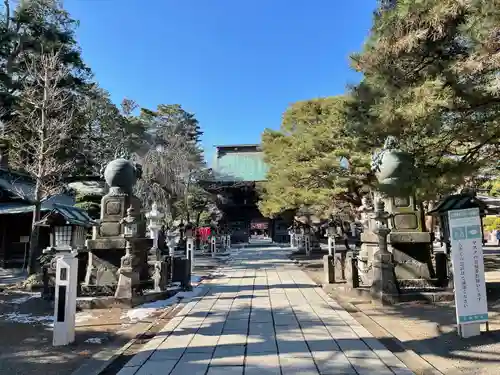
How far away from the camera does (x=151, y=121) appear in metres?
31.2

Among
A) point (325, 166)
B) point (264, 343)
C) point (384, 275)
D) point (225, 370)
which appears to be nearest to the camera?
point (225, 370)

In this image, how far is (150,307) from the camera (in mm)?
8281

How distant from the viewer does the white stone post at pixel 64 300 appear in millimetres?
5500

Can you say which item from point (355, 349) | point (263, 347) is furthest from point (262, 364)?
point (355, 349)

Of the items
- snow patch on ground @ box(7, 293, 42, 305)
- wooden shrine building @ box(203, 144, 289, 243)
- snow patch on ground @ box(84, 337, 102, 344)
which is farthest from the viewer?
wooden shrine building @ box(203, 144, 289, 243)

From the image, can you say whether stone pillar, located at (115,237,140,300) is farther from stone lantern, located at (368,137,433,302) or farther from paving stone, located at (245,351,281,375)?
stone lantern, located at (368,137,433,302)

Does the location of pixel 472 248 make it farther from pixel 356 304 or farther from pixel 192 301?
pixel 192 301

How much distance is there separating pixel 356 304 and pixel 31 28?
72.4ft

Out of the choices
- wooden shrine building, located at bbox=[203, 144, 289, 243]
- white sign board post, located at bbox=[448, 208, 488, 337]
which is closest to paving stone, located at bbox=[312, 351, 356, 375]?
white sign board post, located at bbox=[448, 208, 488, 337]

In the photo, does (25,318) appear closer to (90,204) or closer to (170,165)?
(90,204)

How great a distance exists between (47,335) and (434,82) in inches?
273

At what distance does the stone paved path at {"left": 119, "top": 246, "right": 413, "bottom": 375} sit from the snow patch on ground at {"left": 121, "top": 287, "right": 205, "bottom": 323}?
2.08ft

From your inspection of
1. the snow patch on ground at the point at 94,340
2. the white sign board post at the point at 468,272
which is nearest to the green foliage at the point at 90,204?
the snow patch on ground at the point at 94,340

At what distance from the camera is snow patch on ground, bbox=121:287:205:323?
741 centimetres
